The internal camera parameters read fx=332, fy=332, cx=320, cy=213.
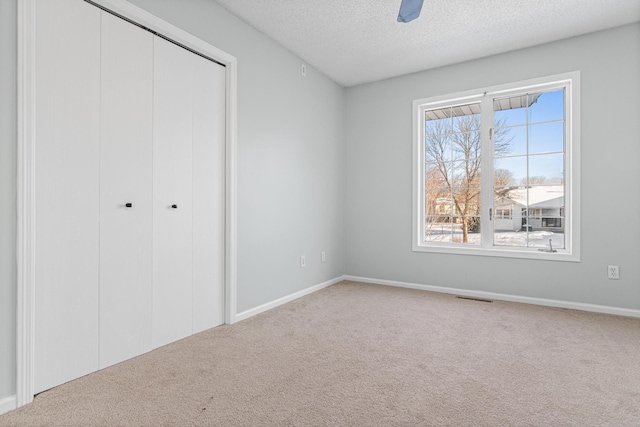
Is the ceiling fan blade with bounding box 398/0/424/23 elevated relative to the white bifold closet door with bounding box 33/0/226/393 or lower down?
elevated

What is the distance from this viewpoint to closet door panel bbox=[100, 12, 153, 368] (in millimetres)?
1969

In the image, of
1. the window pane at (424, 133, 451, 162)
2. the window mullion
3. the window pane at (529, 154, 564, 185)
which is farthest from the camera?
the window pane at (424, 133, 451, 162)

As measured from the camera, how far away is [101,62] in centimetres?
194

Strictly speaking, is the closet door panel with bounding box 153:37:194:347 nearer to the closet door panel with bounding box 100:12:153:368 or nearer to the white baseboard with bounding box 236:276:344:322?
the closet door panel with bounding box 100:12:153:368

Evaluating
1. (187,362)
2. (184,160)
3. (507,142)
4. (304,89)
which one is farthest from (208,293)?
(507,142)

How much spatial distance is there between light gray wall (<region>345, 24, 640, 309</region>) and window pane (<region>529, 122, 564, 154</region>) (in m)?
0.22

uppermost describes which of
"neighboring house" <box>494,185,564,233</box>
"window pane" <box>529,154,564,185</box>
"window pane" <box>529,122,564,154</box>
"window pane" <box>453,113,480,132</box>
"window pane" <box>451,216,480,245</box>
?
"window pane" <box>453,113,480,132</box>

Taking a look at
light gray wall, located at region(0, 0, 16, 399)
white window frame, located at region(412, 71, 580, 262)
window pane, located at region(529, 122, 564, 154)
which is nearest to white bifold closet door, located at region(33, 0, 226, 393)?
light gray wall, located at region(0, 0, 16, 399)

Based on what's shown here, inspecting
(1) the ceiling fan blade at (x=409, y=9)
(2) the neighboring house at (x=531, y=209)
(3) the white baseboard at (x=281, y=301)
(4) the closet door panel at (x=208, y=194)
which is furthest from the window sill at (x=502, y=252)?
(1) the ceiling fan blade at (x=409, y=9)

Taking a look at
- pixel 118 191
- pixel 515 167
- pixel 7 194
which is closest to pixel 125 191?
pixel 118 191

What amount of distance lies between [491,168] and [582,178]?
79cm

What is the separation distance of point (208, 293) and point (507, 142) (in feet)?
11.0

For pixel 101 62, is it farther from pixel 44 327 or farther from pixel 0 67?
pixel 44 327

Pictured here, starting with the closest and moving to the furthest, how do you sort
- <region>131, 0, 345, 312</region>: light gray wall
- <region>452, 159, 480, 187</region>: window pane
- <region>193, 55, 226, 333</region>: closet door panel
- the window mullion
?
1. <region>193, 55, 226, 333</region>: closet door panel
2. <region>131, 0, 345, 312</region>: light gray wall
3. the window mullion
4. <region>452, 159, 480, 187</region>: window pane
